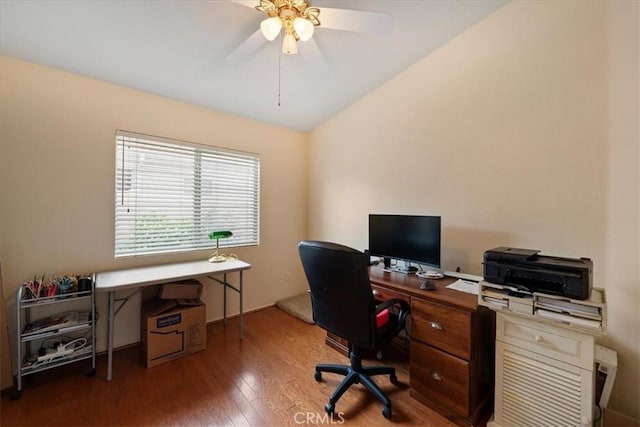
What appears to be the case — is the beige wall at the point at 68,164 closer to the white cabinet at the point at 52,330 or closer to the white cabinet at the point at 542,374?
the white cabinet at the point at 52,330

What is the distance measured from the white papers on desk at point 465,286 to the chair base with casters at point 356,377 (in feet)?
2.53

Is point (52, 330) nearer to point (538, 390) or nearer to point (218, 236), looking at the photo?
point (218, 236)

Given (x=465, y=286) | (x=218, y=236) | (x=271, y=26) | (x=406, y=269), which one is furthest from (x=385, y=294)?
(x=271, y=26)

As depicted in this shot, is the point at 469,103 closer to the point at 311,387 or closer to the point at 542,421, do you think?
the point at 542,421

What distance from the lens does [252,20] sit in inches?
68.5

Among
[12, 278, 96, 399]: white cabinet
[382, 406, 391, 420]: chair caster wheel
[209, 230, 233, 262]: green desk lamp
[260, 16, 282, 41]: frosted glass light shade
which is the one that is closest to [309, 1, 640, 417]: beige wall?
[382, 406, 391, 420]: chair caster wheel

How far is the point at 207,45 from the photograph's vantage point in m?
1.89

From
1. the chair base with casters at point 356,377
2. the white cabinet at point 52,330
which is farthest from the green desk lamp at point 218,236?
the chair base with casters at point 356,377

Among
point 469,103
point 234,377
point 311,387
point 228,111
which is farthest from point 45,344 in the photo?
point 469,103

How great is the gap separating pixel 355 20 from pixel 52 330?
112 inches

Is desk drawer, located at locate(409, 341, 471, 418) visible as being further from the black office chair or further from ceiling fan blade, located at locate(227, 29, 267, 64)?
ceiling fan blade, located at locate(227, 29, 267, 64)

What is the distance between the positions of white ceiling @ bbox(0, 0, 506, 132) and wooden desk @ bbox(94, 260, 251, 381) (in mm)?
1650

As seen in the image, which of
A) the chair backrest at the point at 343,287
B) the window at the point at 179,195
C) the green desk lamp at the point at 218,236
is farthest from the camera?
the green desk lamp at the point at 218,236

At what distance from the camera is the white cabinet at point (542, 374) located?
1210mm
